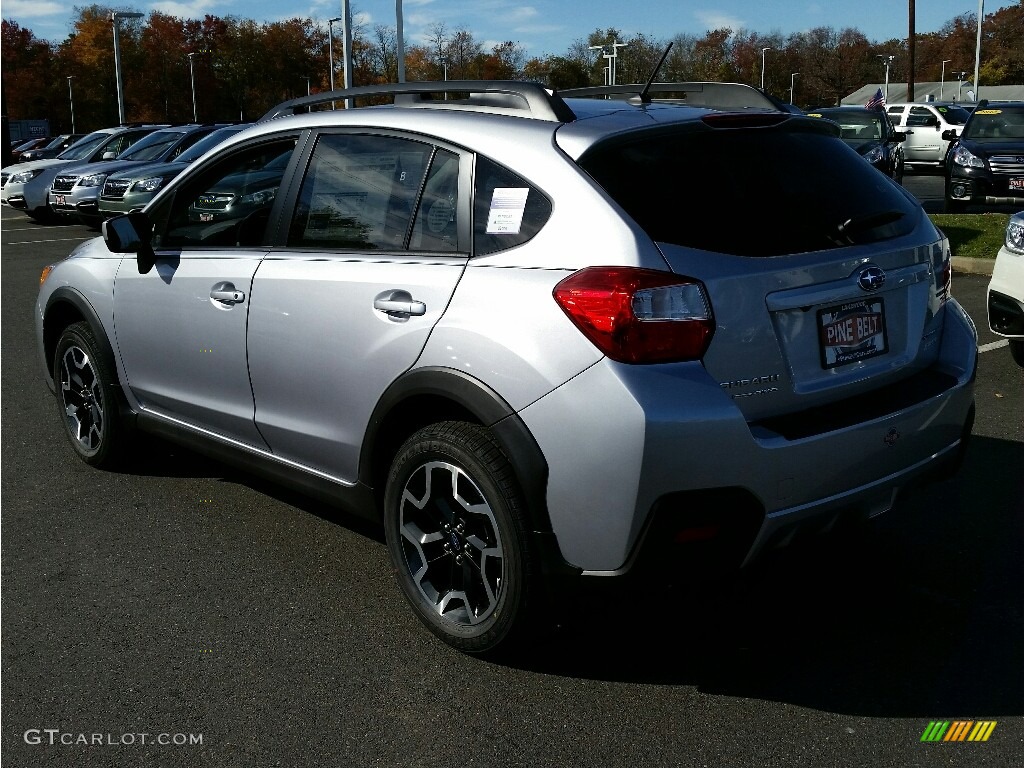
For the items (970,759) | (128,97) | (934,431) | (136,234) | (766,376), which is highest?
(128,97)

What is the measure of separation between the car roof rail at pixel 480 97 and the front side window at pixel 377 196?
0.22 metres

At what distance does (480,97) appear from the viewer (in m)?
3.88

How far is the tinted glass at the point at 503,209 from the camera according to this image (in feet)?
10.8

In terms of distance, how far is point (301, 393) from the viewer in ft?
13.1

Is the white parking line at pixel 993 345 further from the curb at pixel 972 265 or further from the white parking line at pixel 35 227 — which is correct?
the white parking line at pixel 35 227

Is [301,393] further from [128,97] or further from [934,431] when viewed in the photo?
[128,97]

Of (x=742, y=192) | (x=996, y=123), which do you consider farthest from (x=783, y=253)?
(x=996, y=123)

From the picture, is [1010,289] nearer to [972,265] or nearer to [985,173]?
[972,265]

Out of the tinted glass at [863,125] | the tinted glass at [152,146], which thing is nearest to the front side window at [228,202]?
the tinted glass at [152,146]

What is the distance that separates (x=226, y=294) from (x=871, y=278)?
2.40m

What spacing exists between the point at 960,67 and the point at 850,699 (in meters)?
148

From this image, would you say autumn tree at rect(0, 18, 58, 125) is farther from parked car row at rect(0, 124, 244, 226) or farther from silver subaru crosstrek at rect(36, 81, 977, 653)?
silver subaru crosstrek at rect(36, 81, 977, 653)

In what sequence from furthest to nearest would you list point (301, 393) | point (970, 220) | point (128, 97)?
point (128, 97)
point (970, 220)
point (301, 393)

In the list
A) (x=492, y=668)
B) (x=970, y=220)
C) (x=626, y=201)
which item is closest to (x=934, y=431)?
(x=626, y=201)
